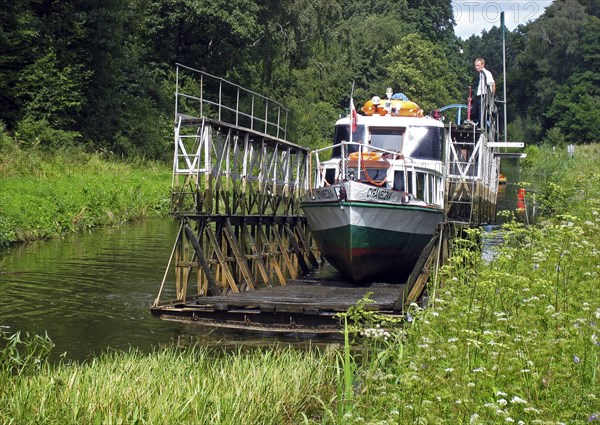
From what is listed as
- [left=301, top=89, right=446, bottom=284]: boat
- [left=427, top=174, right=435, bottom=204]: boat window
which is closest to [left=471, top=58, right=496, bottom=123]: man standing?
[left=301, top=89, right=446, bottom=284]: boat

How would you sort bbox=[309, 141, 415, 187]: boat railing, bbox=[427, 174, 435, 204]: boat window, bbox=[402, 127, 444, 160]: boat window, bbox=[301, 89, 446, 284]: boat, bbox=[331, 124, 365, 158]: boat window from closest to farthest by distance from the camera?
bbox=[301, 89, 446, 284]: boat → bbox=[309, 141, 415, 187]: boat railing → bbox=[427, 174, 435, 204]: boat window → bbox=[402, 127, 444, 160]: boat window → bbox=[331, 124, 365, 158]: boat window

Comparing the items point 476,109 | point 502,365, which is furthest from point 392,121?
point 502,365

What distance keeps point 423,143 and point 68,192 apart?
14.3 meters

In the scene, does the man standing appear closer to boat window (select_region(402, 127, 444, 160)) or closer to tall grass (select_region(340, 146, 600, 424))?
Result: boat window (select_region(402, 127, 444, 160))

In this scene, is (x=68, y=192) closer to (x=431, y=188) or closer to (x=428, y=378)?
(x=431, y=188)

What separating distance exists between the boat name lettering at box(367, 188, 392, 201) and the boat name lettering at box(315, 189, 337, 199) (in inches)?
31.2

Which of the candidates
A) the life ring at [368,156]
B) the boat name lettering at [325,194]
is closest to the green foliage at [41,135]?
the life ring at [368,156]

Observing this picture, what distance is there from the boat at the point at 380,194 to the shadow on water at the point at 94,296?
14.0 feet

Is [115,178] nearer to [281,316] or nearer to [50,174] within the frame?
[50,174]

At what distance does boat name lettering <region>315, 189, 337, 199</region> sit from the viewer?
70.6ft

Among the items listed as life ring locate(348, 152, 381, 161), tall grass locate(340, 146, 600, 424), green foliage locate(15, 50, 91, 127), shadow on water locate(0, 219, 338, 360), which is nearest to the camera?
tall grass locate(340, 146, 600, 424)

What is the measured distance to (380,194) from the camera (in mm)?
21266

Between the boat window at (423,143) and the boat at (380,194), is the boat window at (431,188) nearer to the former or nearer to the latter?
the boat at (380,194)

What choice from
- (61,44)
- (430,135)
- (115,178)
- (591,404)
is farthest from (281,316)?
(61,44)
